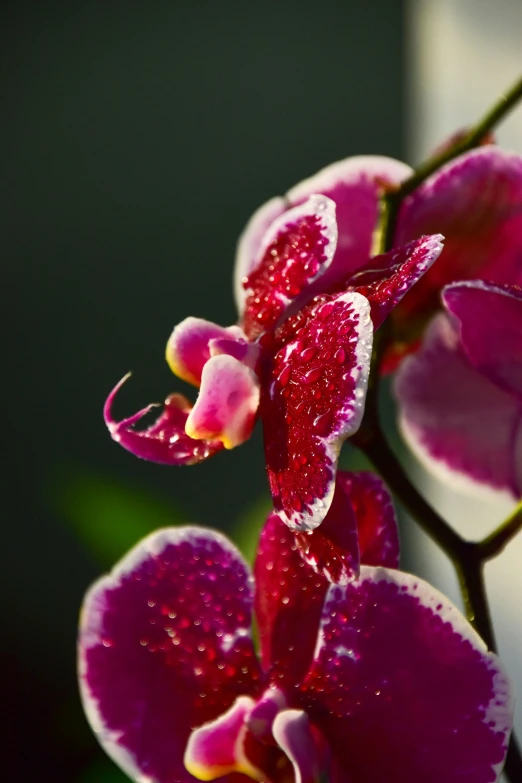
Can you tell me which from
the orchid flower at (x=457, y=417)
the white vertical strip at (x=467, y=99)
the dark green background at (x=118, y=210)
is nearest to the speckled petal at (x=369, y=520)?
the orchid flower at (x=457, y=417)

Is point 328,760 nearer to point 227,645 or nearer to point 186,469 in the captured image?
point 227,645

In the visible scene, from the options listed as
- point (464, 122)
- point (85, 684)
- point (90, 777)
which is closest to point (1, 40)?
point (464, 122)

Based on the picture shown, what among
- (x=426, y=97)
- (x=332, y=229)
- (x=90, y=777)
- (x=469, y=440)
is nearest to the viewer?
(x=332, y=229)

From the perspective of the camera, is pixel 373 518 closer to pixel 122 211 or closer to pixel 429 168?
pixel 429 168

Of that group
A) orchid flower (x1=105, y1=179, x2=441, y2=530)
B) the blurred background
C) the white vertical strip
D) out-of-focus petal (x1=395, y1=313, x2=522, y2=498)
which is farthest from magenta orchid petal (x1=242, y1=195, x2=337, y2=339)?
the blurred background

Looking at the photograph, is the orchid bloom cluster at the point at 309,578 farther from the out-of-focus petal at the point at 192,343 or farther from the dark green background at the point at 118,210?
the dark green background at the point at 118,210

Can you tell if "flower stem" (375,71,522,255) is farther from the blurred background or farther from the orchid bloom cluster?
the blurred background
